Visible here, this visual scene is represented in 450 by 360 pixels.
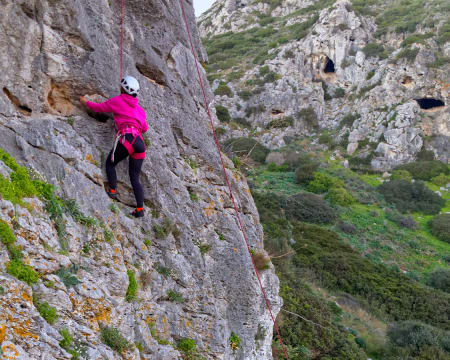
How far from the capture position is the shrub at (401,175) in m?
32.5

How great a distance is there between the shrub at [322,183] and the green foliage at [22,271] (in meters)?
27.6

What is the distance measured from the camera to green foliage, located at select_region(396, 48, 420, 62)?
3931cm

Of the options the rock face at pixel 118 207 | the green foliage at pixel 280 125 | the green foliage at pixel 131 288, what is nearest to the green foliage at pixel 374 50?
the green foliage at pixel 280 125

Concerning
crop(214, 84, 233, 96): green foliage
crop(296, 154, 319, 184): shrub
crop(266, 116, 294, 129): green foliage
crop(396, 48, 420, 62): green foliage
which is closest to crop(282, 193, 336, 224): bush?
crop(296, 154, 319, 184): shrub

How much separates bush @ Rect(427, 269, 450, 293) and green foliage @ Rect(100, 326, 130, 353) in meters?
19.9

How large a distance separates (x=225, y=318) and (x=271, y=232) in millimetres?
12066

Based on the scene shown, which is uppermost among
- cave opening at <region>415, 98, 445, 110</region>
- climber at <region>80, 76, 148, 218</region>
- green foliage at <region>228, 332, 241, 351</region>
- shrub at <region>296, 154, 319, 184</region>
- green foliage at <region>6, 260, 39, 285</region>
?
climber at <region>80, 76, 148, 218</region>

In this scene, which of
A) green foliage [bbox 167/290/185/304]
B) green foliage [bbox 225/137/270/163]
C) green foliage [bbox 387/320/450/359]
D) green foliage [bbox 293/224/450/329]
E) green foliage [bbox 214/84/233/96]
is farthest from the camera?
green foliage [bbox 214/84/233/96]

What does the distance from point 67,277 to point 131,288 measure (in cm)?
110

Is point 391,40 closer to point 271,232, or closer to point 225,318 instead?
point 271,232

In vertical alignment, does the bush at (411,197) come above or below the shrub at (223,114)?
below

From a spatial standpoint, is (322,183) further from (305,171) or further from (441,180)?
(441,180)

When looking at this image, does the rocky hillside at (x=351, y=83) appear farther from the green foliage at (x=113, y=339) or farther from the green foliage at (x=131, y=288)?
the green foliage at (x=113, y=339)

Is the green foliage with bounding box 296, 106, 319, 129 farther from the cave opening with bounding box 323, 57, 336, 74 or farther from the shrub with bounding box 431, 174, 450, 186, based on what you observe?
the shrub with bounding box 431, 174, 450, 186
